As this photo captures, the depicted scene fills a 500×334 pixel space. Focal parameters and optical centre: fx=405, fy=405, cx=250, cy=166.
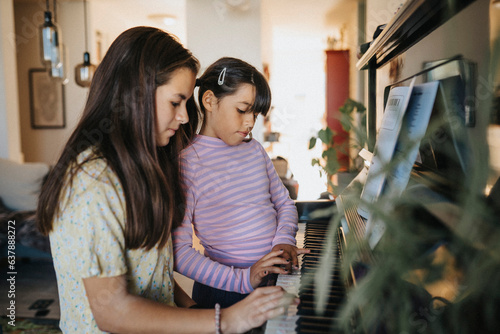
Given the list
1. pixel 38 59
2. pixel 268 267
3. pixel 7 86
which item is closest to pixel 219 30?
pixel 7 86

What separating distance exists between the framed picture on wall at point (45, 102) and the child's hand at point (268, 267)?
6.07 m

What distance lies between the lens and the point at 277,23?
327 inches

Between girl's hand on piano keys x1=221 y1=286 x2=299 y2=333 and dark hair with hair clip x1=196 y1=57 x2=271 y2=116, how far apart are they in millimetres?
758

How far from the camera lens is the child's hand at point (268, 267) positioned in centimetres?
110

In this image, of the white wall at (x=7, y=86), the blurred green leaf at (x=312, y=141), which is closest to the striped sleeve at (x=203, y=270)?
the blurred green leaf at (x=312, y=141)

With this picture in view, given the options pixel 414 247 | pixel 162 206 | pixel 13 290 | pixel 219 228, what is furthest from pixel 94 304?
pixel 13 290

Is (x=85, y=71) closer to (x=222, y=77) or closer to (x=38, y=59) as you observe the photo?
(x=222, y=77)

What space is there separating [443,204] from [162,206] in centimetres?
62

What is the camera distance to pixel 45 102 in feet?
20.7

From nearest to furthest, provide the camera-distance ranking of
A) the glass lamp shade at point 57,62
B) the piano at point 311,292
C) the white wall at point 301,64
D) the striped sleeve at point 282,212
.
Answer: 1. the piano at point 311,292
2. the striped sleeve at point 282,212
3. the glass lamp shade at point 57,62
4. the white wall at point 301,64

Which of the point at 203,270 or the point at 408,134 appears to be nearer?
the point at 408,134

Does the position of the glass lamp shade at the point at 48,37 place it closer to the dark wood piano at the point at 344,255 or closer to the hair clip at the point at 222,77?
the hair clip at the point at 222,77

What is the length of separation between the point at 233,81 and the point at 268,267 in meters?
0.65

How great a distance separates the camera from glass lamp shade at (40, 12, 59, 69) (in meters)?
2.79
